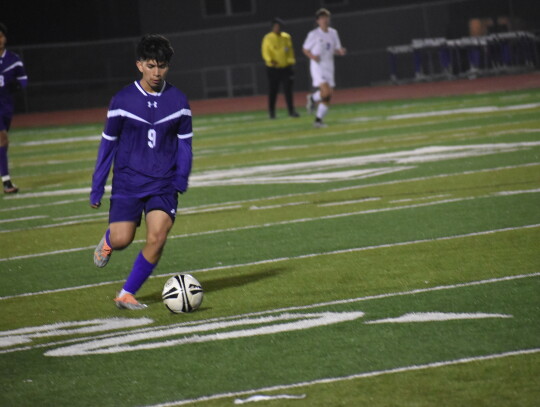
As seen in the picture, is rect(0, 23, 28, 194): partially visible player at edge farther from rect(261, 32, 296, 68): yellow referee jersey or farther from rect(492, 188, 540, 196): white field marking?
rect(261, 32, 296, 68): yellow referee jersey

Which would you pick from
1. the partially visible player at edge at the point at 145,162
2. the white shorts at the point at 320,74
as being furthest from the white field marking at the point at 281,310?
the white shorts at the point at 320,74

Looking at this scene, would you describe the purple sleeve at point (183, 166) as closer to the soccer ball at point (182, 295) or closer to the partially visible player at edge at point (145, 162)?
the partially visible player at edge at point (145, 162)

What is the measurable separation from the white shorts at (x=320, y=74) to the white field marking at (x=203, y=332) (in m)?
17.7

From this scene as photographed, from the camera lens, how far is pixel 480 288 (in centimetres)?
783

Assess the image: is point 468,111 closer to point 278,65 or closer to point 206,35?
point 278,65

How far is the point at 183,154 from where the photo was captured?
824 cm

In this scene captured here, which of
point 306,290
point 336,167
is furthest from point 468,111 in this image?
point 306,290

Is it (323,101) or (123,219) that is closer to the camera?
(123,219)

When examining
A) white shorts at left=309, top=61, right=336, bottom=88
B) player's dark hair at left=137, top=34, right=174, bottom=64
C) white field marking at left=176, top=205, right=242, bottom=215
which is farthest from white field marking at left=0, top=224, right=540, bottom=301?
white shorts at left=309, top=61, right=336, bottom=88

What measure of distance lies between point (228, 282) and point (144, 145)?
129 cm

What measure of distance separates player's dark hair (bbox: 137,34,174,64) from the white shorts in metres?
17.0

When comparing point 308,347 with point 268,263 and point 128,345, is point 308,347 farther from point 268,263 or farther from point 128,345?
point 268,263

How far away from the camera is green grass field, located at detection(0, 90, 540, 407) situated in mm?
5938

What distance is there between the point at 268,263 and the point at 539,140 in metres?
8.51
